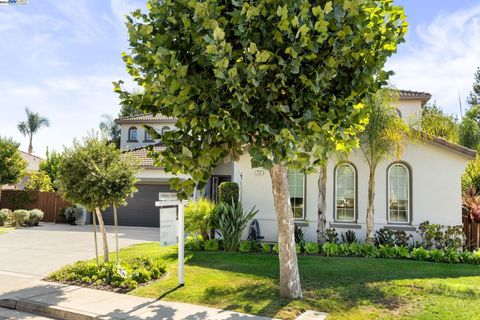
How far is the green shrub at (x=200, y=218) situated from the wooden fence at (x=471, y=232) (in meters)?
8.20

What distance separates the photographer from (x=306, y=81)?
560cm

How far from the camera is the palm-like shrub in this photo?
12078 mm

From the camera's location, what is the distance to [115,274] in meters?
8.52

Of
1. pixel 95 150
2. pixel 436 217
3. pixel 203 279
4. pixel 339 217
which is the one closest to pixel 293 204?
pixel 339 217

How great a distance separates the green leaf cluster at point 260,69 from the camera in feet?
17.7

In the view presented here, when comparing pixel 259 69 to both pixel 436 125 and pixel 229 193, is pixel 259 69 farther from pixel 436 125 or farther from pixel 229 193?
pixel 436 125

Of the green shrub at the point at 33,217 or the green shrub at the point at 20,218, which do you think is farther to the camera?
the green shrub at the point at 33,217

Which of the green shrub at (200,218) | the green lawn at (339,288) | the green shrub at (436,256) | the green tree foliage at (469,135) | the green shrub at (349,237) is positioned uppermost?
the green tree foliage at (469,135)

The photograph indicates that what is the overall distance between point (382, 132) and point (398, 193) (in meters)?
2.56

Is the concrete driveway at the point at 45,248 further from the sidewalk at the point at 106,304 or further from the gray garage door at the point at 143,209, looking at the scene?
the gray garage door at the point at 143,209

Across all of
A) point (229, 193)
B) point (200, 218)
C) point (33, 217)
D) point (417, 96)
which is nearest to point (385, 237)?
point (229, 193)

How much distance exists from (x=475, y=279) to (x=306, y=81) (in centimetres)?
636

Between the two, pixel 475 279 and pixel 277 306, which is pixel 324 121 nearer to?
pixel 277 306

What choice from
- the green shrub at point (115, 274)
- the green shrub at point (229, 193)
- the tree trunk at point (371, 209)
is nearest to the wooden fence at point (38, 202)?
the green shrub at point (229, 193)
